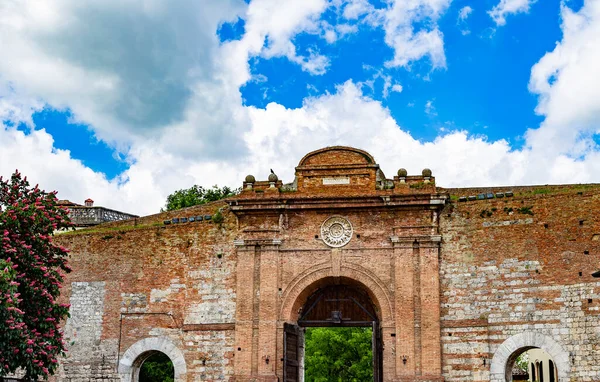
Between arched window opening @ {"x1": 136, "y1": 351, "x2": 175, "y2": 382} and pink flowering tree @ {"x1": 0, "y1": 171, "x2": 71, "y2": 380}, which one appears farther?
arched window opening @ {"x1": 136, "y1": 351, "x2": 175, "y2": 382}

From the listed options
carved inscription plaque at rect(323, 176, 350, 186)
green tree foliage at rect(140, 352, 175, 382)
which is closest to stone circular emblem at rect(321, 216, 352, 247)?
carved inscription plaque at rect(323, 176, 350, 186)

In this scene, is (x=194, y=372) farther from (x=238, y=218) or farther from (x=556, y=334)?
(x=556, y=334)

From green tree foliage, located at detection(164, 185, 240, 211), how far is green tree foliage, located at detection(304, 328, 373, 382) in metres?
9.06

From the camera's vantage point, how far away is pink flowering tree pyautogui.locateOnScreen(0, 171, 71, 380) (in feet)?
59.2

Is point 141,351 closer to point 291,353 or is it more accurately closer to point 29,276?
point 291,353

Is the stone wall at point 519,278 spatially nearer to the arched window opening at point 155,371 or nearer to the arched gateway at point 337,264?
the arched gateway at point 337,264

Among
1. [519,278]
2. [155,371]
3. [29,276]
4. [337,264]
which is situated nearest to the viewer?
[29,276]

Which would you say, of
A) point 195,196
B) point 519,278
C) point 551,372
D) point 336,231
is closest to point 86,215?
point 195,196

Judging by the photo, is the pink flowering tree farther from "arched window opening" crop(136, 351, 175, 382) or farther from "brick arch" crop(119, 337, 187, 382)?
"arched window opening" crop(136, 351, 175, 382)

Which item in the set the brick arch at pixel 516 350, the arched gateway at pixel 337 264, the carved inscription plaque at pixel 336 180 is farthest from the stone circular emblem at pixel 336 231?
the brick arch at pixel 516 350

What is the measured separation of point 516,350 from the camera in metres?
21.3

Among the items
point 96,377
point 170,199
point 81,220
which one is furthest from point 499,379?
point 170,199

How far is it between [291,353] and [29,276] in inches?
316

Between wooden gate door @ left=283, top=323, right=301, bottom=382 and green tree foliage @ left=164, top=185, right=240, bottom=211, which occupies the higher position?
green tree foliage @ left=164, top=185, right=240, bottom=211
